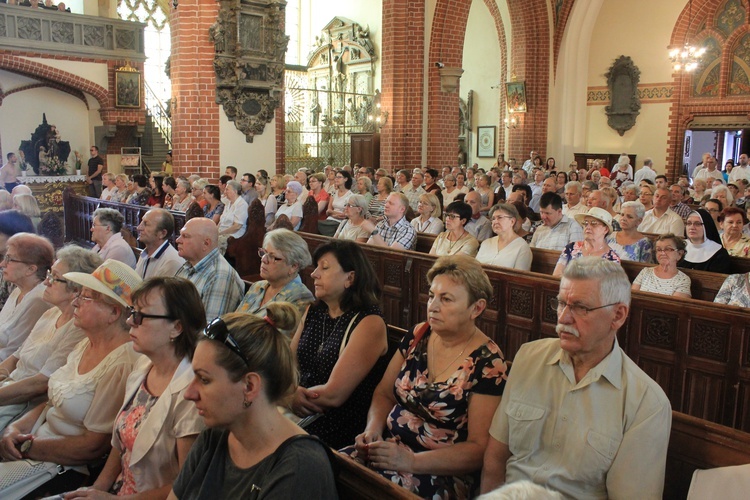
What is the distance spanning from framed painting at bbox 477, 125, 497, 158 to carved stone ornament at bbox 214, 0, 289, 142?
10742 millimetres

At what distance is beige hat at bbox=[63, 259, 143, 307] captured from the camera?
10.3ft

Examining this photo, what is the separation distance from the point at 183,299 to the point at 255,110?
8.25 meters

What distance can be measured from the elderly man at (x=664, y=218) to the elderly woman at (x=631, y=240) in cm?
162

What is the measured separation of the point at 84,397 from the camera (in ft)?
9.75

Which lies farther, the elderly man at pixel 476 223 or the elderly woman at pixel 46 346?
the elderly man at pixel 476 223

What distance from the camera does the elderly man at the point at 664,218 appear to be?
7543 millimetres

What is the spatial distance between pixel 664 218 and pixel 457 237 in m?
2.91

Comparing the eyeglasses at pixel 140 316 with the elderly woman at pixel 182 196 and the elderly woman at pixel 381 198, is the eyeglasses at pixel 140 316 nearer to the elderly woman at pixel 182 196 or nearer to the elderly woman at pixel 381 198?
the elderly woman at pixel 381 198

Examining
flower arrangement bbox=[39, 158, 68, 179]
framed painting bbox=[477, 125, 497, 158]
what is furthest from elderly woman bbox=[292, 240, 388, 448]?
framed painting bbox=[477, 125, 497, 158]

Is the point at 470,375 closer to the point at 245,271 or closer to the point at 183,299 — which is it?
the point at 183,299

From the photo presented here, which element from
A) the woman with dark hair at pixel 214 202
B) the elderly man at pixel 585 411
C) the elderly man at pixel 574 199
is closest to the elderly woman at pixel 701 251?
the elderly man at pixel 574 199

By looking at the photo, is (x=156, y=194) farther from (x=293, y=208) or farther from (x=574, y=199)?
(x=574, y=199)

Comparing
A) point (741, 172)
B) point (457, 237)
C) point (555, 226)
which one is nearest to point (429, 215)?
point (457, 237)

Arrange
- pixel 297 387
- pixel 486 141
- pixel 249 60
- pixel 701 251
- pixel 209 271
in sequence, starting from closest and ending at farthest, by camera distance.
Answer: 1. pixel 297 387
2. pixel 209 271
3. pixel 701 251
4. pixel 249 60
5. pixel 486 141
